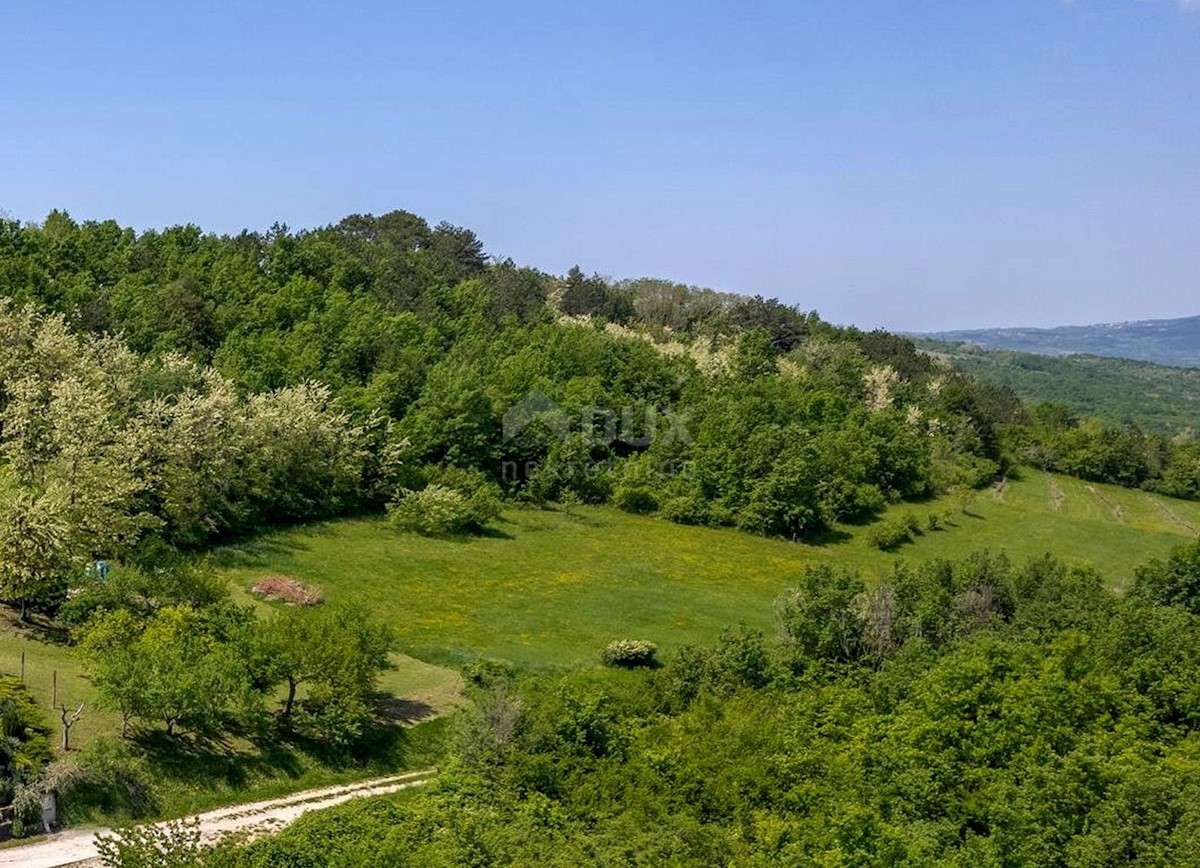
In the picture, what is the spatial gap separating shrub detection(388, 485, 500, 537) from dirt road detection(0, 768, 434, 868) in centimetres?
3029

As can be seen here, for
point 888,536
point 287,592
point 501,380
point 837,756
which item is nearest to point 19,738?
point 287,592

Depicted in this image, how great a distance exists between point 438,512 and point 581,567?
32.5 feet

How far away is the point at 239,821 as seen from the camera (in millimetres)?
33281

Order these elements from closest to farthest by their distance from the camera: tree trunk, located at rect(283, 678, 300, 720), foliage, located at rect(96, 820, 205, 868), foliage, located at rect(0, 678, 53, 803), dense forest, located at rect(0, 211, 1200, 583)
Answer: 1. foliage, located at rect(96, 820, 205, 868)
2. foliage, located at rect(0, 678, 53, 803)
3. tree trunk, located at rect(283, 678, 300, 720)
4. dense forest, located at rect(0, 211, 1200, 583)

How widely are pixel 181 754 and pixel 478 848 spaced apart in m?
13.4

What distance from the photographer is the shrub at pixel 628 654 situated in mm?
50625

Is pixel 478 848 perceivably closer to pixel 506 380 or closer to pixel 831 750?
pixel 831 750

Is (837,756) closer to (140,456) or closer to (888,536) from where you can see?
(140,456)

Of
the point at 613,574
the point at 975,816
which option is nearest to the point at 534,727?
the point at 975,816

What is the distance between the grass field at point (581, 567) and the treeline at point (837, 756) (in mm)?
6127

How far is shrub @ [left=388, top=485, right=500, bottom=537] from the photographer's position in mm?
68812

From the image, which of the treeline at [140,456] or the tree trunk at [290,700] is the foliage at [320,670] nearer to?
the tree trunk at [290,700]

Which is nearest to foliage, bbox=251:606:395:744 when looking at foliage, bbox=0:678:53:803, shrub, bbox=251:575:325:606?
foliage, bbox=0:678:53:803

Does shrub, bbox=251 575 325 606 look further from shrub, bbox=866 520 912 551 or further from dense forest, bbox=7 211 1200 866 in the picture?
shrub, bbox=866 520 912 551
